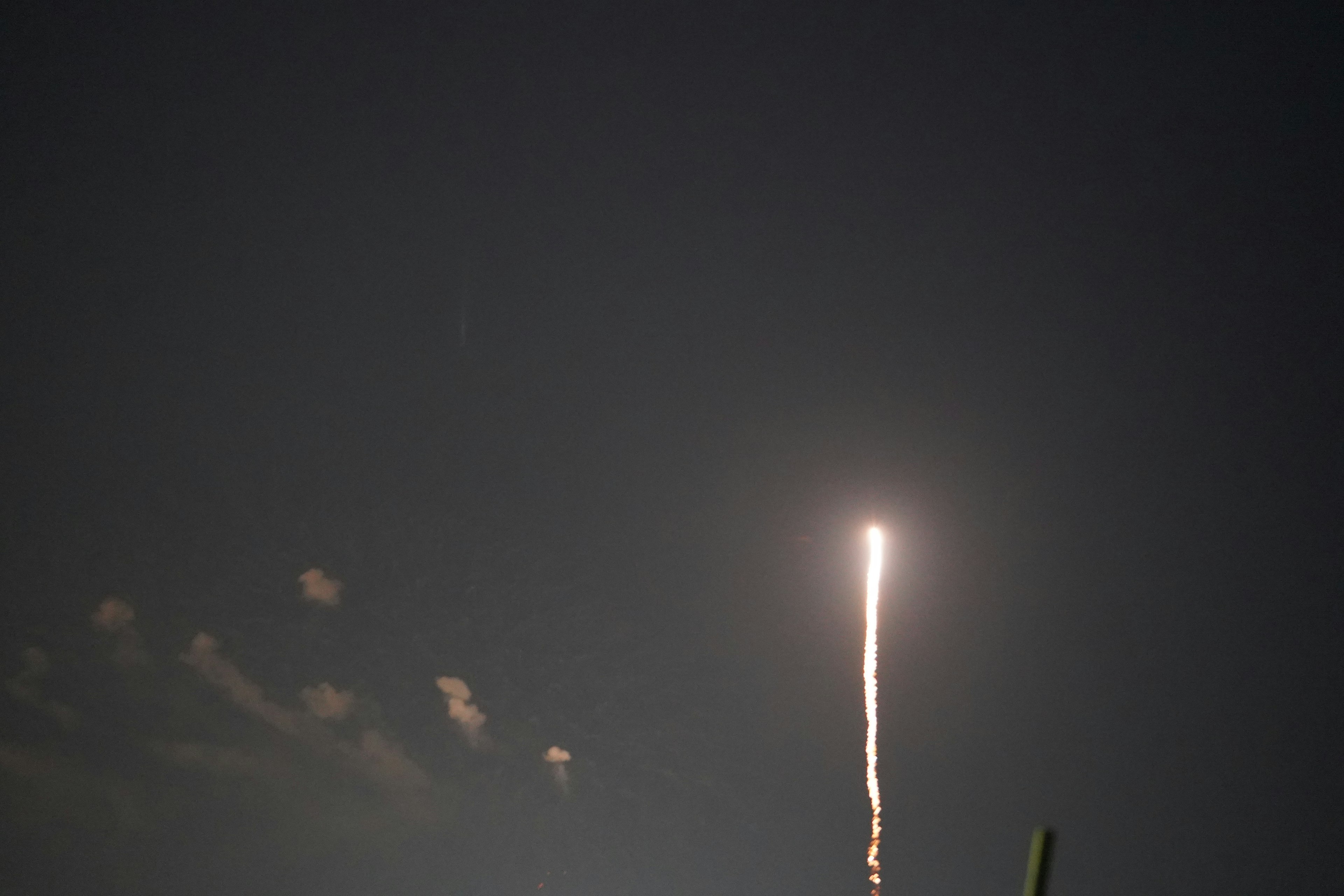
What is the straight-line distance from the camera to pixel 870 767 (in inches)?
701

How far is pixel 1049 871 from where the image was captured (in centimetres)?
63

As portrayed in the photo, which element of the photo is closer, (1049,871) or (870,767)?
(1049,871)

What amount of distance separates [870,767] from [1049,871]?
22.5m
